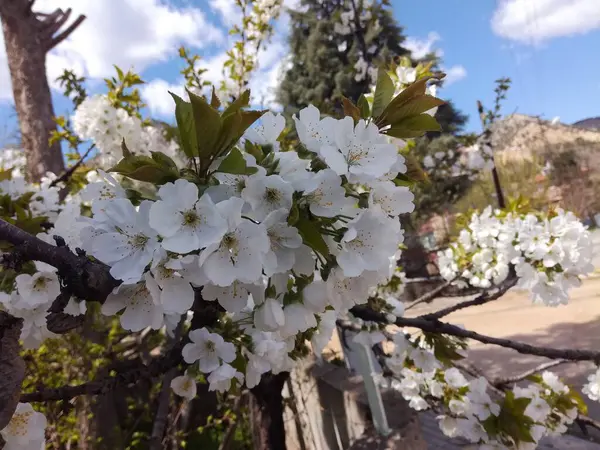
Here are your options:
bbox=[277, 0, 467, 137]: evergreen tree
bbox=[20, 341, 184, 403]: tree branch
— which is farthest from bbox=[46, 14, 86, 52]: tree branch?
bbox=[277, 0, 467, 137]: evergreen tree

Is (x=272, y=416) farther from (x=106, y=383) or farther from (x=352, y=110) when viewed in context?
(x=352, y=110)

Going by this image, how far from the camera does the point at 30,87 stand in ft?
8.72

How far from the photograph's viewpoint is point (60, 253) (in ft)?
1.61

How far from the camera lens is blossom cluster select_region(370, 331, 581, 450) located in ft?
4.01

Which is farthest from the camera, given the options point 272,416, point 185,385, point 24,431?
point 272,416

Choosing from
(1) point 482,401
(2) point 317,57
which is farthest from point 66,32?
(2) point 317,57

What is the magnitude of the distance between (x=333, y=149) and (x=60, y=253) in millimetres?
348

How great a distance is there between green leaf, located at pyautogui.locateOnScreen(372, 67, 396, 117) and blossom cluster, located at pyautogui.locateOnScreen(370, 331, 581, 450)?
0.75 metres

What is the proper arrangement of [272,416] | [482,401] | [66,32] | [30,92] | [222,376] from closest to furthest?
[222,376] < [482,401] < [272,416] < [30,92] < [66,32]

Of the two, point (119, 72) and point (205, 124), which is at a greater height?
point (119, 72)

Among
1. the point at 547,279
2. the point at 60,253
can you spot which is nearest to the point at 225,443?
the point at 547,279

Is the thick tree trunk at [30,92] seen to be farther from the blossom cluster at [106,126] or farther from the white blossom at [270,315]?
the white blossom at [270,315]

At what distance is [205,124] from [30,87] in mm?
2866

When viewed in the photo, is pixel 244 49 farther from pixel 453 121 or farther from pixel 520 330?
pixel 453 121
